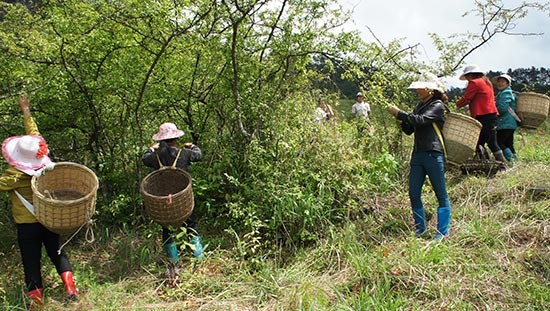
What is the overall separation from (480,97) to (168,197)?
166 inches

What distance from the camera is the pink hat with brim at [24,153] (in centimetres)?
333

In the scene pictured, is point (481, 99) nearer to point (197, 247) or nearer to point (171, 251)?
point (197, 247)

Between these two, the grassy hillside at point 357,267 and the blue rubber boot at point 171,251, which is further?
the blue rubber boot at point 171,251

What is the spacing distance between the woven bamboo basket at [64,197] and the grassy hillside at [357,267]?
70 centimetres

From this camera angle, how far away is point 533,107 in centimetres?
610

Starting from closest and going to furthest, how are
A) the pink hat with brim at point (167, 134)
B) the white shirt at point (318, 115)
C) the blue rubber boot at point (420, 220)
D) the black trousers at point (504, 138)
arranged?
1. the pink hat with brim at point (167, 134)
2. the blue rubber boot at point (420, 220)
3. the white shirt at point (318, 115)
4. the black trousers at point (504, 138)

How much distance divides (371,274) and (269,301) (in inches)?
33.8

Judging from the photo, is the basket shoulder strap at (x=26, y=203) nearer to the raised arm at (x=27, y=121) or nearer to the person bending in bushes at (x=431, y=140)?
the raised arm at (x=27, y=121)

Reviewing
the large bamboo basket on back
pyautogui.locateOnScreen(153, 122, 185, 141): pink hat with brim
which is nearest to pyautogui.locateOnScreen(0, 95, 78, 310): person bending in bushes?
pyautogui.locateOnScreen(153, 122, 185, 141): pink hat with brim

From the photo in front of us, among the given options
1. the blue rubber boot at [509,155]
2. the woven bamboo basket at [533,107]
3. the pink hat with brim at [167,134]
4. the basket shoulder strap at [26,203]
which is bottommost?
the basket shoulder strap at [26,203]

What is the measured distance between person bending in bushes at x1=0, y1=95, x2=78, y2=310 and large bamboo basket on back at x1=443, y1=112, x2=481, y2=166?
3.99 m

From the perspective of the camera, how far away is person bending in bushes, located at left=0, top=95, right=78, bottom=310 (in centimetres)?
333

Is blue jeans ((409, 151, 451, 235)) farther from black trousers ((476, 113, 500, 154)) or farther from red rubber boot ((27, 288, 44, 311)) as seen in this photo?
red rubber boot ((27, 288, 44, 311))

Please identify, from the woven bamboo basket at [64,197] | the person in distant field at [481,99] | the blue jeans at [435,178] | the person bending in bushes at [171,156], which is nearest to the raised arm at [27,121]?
the woven bamboo basket at [64,197]
